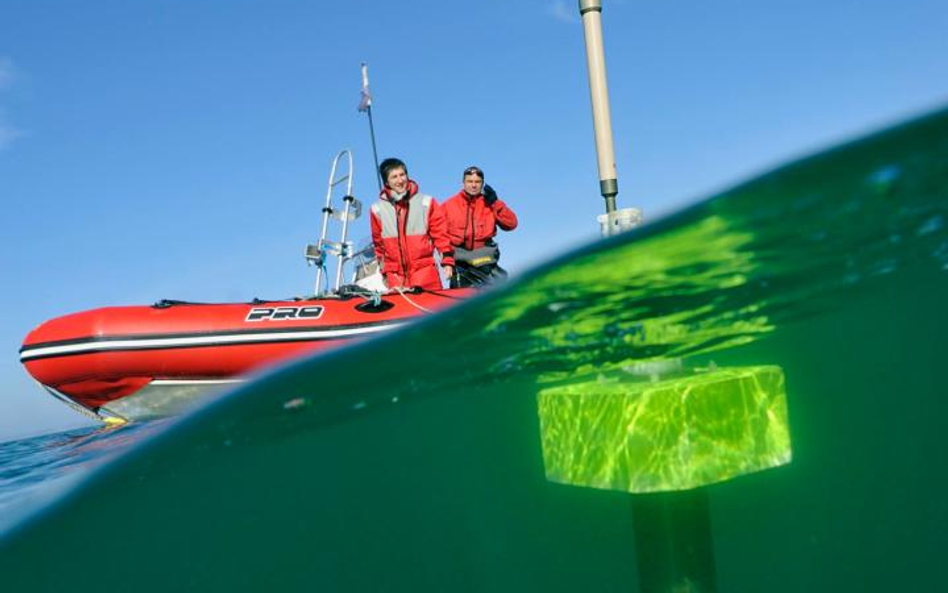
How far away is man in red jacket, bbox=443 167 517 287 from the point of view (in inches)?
365

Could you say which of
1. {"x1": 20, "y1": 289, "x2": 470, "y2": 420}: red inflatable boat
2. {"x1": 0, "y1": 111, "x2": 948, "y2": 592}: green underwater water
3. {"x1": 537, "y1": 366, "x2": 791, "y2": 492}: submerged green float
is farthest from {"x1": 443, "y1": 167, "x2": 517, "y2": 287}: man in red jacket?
{"x1": 537, "y1": 366, "x2": 791, "y2": 492}: submerged green float

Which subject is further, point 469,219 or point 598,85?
point 469,219

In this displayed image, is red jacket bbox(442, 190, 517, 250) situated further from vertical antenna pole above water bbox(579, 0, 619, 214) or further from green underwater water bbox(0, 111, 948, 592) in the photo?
vertical antenna pole above water bbox(579, 0, 619, 214)

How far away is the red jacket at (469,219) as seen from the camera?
30.6 feet

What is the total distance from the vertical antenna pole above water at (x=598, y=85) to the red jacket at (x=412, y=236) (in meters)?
3.85

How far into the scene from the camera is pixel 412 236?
31.2 ft

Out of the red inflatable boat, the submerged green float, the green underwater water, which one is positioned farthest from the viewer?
the red inflatable boat

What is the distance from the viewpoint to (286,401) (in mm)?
5172

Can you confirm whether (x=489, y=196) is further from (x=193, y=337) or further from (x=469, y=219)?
(x=193, y=337)

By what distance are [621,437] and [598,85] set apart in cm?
406

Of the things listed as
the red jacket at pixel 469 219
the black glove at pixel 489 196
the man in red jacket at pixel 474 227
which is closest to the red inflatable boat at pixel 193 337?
the man in red jacket at pixel 474 227

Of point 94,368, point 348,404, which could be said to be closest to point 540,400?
point 348,404

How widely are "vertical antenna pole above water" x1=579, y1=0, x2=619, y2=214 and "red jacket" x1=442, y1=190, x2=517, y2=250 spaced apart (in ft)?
12.1

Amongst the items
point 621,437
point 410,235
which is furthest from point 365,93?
point 621,437
